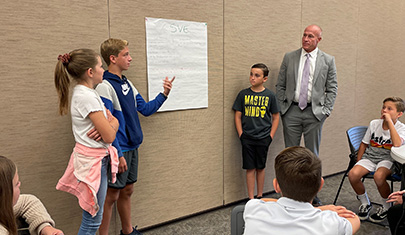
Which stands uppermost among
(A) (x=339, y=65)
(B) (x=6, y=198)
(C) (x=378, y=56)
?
(C) (x=378, y=56)

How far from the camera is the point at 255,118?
3.06 metres

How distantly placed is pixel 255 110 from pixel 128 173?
1341mm

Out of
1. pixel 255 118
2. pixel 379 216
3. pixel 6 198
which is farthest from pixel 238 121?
pixel 6 198

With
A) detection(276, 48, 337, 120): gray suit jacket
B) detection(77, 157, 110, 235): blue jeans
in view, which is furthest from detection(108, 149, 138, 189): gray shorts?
detection(276, 48, 337, 120): gray suit jacket

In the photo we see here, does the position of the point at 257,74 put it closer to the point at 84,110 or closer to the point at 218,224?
the point at 218,224

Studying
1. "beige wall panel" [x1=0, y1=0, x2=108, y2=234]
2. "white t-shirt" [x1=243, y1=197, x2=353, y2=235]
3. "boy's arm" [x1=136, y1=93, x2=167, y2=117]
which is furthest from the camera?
"boy's arm" [x1=136, y1=93, x2=167, y2=117]

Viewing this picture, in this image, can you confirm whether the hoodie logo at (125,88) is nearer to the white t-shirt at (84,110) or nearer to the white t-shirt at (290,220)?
the white t-shirt at (84,110)

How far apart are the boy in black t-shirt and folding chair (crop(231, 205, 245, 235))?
1657 mm

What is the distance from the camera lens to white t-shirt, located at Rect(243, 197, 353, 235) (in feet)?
3.86

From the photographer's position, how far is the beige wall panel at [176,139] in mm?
2553

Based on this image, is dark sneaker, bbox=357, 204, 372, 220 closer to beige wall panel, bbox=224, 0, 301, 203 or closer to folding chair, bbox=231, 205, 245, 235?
beige wall panel, bbox=224, 0, 301, 203

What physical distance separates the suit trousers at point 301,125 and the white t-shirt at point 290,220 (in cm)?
207

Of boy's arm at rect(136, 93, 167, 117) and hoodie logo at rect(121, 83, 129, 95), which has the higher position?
hoodie logo at rect(121, 83, 129, 95)

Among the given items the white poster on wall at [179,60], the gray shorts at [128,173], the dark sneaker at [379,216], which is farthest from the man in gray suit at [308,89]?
the gray shorts at [128,173]
